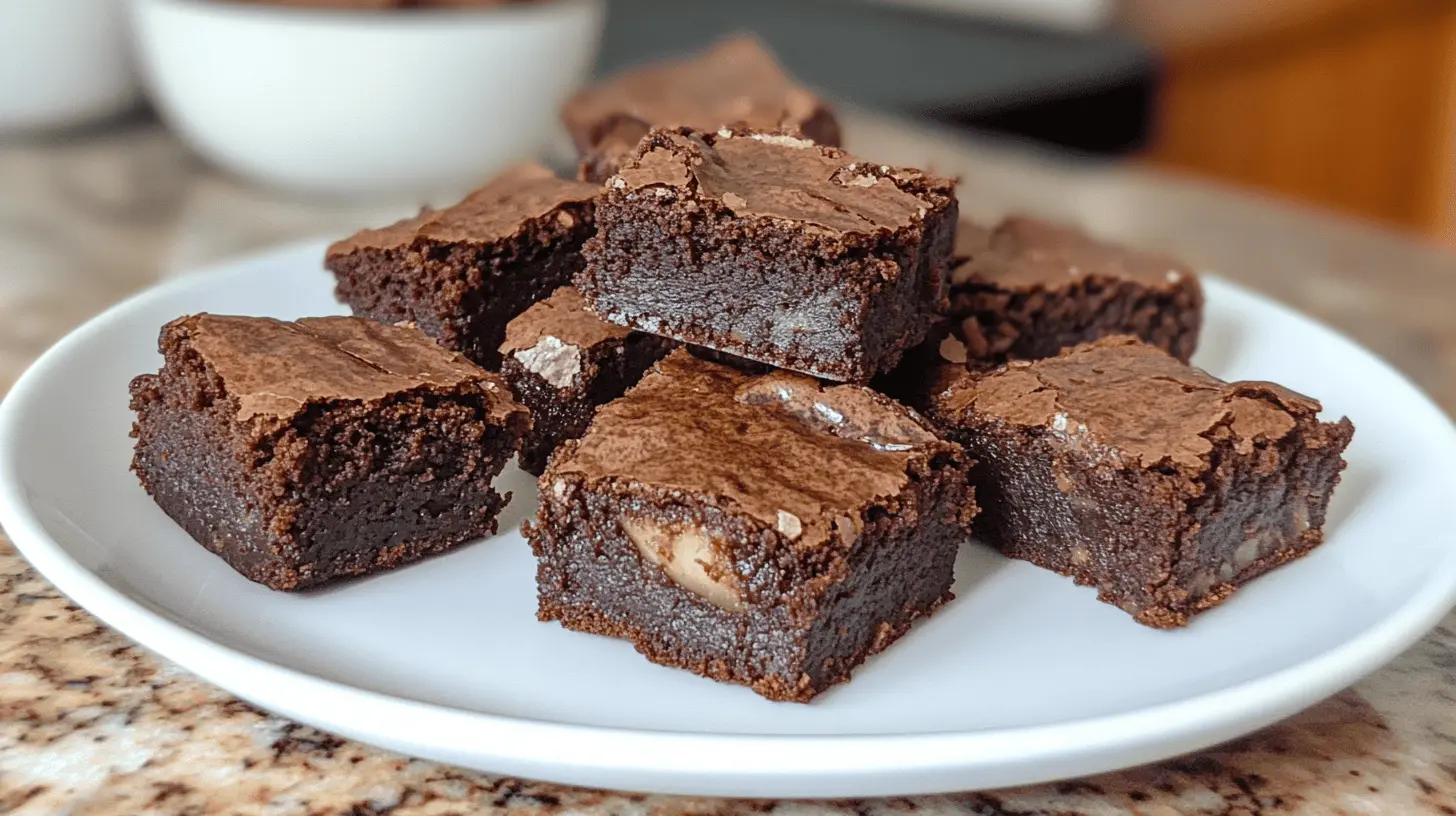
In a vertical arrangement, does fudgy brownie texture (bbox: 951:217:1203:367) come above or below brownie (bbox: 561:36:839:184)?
below

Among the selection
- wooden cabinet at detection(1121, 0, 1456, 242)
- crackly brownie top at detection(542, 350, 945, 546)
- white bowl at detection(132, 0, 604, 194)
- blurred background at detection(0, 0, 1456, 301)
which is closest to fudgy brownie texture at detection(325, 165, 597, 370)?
crackly brownie top at detection(542, 350, 945, 546)

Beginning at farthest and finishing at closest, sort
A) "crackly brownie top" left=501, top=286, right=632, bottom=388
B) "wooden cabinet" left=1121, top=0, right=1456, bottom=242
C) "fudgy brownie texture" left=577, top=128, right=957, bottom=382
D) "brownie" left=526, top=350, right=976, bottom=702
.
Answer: "wooden cabinet" left=1121, top=0, right=1456, bottom=242 → "crackly brownie top" left=501, top=286, right=632, bottom=388 → "fudgy brownie texture" left=577, top=128, right=957, bottom=382 → "brownie" left=526, top=350, right=976, bottom=702

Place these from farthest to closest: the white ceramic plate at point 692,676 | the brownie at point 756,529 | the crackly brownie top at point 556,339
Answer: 1. the crackly brownie top at point 556,339
2. the brownie at point 756,529
3. the white ceramic plate at point 692,676

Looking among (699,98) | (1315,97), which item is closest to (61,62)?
(699,98)

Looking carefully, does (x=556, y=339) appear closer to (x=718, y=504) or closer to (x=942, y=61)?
(x=718, y=504)

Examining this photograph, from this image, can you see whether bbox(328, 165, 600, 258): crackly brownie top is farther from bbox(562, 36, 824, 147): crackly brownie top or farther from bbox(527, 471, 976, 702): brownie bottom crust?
bbox(527, 471, 976, 702): brownie bottom crust

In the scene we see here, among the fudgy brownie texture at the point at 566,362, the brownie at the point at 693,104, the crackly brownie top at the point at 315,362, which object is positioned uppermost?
the brownie at the point at 693,104

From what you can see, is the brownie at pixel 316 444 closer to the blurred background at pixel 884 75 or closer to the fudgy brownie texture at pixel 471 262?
the fudgy brownie texture at pixel 471 262

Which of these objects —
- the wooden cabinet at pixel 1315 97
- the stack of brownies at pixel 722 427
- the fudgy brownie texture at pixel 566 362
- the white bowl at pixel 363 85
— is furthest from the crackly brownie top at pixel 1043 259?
the wooden cabinet at pixel 1315 97
